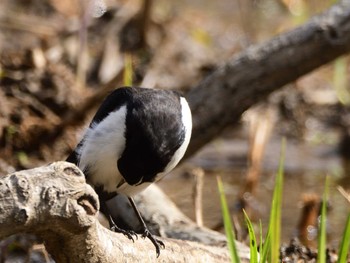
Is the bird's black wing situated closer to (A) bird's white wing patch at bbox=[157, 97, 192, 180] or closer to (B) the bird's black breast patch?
(B) the bird's black breast patch

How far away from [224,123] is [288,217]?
101cm

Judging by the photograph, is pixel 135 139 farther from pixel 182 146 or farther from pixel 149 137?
pixel 182 146

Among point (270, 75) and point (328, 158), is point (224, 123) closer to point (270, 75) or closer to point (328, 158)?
point (270, 75)

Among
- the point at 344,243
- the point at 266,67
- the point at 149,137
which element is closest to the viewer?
the point at 344,243

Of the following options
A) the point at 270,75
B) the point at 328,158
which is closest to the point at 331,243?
the point at 270,75

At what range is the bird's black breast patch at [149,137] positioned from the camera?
12.3 ft

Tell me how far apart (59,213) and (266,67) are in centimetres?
255

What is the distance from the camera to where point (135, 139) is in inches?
148

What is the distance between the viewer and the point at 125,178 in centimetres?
391

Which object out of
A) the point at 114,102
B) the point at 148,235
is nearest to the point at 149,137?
the point at 114,102

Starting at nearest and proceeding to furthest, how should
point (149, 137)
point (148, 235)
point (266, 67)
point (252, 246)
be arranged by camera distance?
point (252, 246) < point (149, 137) < point (148, 235) < point (266, 67)

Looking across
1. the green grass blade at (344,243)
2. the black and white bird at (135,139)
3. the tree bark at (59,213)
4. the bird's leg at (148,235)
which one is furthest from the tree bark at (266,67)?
the green grass blade at (344,243)

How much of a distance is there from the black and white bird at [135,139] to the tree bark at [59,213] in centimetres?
35

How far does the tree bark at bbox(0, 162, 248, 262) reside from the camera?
289 cm
